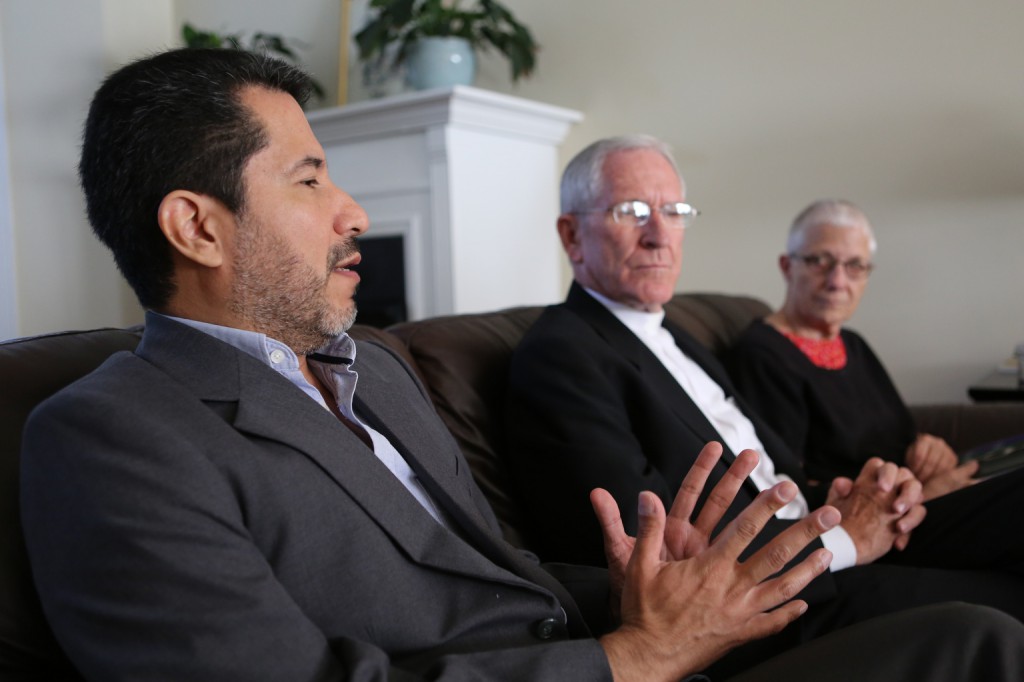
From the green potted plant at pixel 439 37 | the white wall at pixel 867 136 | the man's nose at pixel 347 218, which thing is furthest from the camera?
the green potted plant at pixel 439 37

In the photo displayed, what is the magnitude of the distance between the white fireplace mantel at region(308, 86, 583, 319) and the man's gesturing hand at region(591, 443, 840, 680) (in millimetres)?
2258

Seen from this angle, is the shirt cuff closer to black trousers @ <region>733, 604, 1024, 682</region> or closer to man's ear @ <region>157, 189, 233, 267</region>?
black trousers @ <region>733, 604, 1024, 682</region>

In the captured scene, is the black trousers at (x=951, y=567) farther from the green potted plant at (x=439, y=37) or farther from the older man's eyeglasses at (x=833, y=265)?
the green potted plant at (x=439, y=37)

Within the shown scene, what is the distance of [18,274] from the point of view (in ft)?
12.7

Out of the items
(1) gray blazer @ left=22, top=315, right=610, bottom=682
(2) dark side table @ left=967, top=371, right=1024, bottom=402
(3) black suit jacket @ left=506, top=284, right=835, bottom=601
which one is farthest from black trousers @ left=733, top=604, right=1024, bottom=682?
(2) dark side table @ left=967, top=371, right=1024, bottom=402

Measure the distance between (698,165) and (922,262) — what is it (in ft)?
2.72

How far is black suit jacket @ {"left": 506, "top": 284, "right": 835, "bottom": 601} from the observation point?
1551 millimetres

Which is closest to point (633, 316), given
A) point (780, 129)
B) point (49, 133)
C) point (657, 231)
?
point (657, 231)

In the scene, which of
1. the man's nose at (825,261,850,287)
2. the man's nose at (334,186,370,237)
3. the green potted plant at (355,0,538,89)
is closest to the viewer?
the man's nose at (334,186,370,237)

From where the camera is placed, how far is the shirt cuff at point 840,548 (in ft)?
5.45

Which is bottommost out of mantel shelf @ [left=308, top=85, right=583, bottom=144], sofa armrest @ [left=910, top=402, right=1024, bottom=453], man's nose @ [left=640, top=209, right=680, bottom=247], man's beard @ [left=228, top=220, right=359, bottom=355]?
sofa armrest @ [left=910, top=402, right=1024, bottom=453]

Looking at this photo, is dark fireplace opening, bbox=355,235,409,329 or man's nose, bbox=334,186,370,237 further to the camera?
dark fireplace opening, bbox=355,235,409,329

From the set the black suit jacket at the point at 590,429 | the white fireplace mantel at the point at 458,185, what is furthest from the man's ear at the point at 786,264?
the white fireplace mantel at the point at 458,185

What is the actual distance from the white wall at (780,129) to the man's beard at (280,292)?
2465 millimetres
